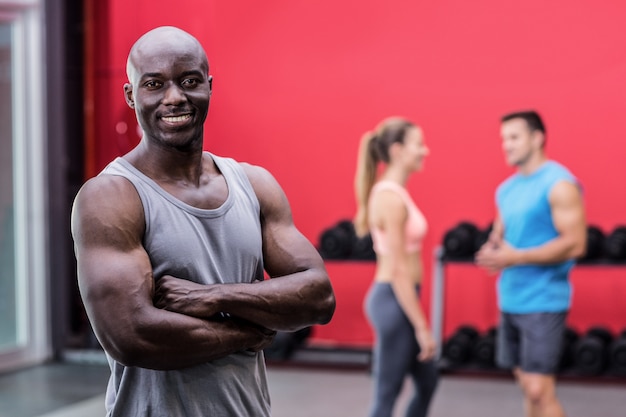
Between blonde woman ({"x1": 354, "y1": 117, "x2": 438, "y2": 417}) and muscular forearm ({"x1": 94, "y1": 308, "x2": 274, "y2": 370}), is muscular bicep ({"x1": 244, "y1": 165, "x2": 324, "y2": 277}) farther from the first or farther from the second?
blonde woman ({"x1": 354, "y1": 117, "x2": 438, "y2": 417})

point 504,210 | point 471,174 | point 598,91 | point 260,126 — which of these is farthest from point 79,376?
point 598,91

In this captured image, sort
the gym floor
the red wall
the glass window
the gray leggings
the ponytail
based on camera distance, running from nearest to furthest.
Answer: the gray leggings → the ponytail → the gym floor → the red wall → the glass window

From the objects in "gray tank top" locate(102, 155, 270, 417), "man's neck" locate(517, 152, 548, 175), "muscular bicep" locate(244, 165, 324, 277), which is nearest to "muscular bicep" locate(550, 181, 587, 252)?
"man's neck" locate(517, 152, 548, 175)

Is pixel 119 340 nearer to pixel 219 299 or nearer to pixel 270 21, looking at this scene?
pixel 219 299

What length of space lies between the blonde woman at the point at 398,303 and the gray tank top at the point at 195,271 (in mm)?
1648

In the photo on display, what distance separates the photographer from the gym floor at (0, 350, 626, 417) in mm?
4457

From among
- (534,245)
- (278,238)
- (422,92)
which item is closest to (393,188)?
(534,245)

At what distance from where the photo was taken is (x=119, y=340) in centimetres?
129

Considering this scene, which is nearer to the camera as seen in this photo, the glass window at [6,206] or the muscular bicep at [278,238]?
the muscular bicep at [278,238]

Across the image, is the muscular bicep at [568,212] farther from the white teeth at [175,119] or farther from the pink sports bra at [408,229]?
the white teeth at [175,119]

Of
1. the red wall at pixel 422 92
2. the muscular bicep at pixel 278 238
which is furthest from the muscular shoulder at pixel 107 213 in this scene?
the red wall at pixel 422 92

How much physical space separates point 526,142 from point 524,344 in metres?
0.74

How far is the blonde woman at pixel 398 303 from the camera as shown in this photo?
3.05 metres

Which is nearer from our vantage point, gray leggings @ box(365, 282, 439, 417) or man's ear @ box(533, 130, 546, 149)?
gray leggings @ box(365, 282, 439, 417)
